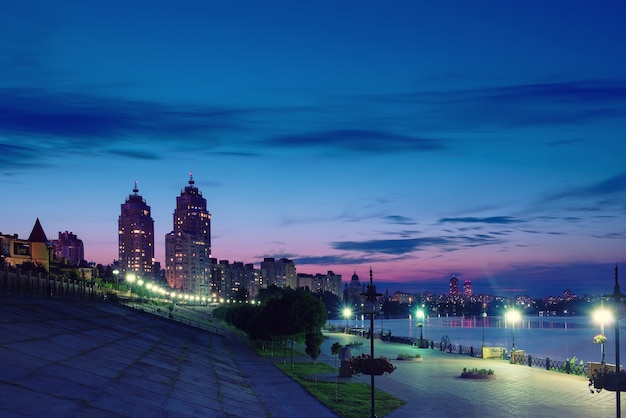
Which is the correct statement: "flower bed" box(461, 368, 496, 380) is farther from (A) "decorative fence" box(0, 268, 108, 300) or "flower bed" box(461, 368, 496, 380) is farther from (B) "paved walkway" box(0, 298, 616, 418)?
(A) "decorative fence" box(0, 268, 108, 300)

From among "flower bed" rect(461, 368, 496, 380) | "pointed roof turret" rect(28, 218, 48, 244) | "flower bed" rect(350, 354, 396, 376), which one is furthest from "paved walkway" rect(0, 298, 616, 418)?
"pointed roof turret" rect(28, 218, 48, 244)

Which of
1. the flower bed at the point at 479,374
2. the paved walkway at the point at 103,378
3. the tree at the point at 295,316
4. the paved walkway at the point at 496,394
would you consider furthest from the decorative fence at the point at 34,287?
the flower bed at the point at 479,374

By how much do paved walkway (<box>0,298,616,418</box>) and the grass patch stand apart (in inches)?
23.7

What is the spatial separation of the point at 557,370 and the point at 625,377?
29.3 m

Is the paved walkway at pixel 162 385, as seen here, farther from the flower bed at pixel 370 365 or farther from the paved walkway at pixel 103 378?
the flower bed at pixel 370 365

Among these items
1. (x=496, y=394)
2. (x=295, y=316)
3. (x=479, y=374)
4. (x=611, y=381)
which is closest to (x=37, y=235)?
(x=295, y=316)

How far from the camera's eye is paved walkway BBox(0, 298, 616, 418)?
14.3m

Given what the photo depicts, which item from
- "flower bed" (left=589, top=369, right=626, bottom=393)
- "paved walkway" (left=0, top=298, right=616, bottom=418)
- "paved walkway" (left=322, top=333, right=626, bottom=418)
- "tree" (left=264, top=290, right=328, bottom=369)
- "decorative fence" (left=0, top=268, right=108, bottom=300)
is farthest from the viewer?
"tree" (left=264, top=290, right=328, bottom=369)

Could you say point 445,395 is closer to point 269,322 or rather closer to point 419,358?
point 419,358

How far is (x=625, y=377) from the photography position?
2103 centimetres

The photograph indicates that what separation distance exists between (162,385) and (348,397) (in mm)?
14684

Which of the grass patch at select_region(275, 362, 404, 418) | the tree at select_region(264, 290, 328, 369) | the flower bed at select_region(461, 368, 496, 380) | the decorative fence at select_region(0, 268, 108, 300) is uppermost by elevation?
the decorative fence at select_region(0, 268, 108, 300)

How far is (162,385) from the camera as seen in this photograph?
19.6 m

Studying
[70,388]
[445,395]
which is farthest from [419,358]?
[70,388]
